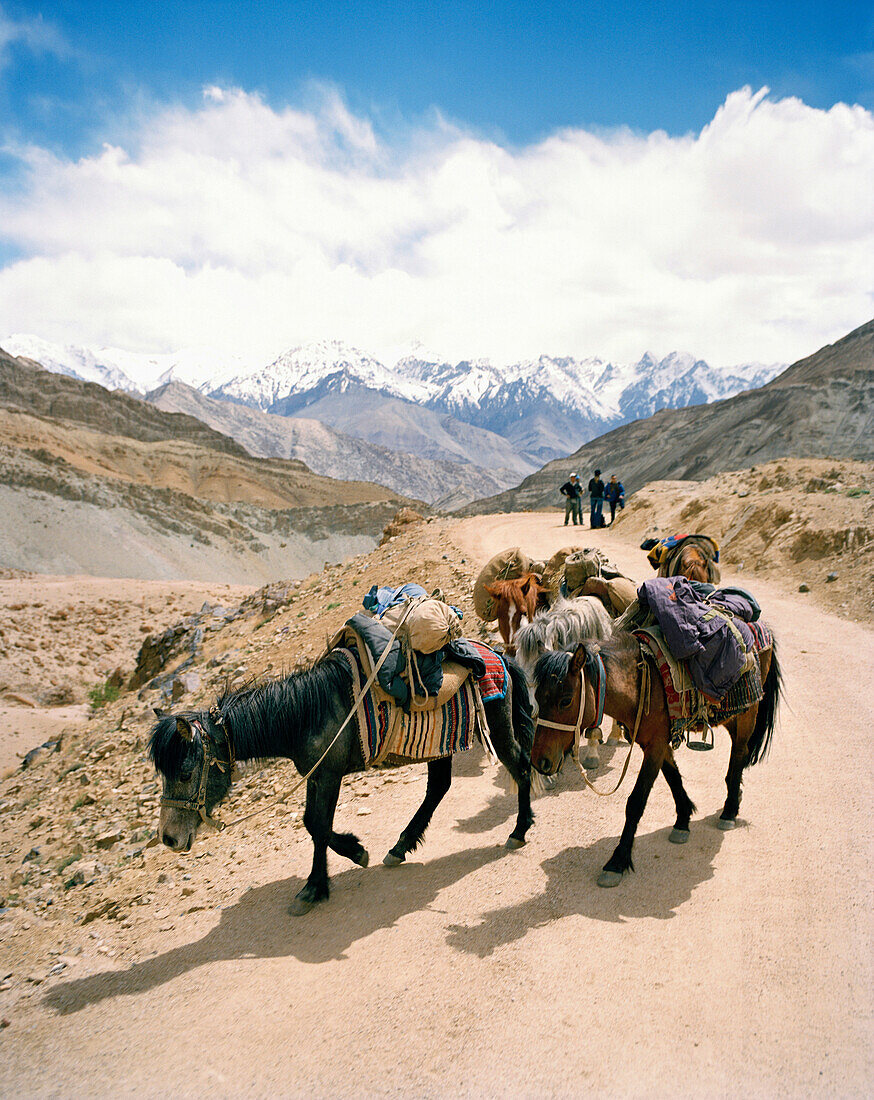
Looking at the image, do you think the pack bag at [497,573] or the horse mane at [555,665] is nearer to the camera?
the horse mane at [555,665]

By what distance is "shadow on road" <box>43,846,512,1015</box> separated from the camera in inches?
149

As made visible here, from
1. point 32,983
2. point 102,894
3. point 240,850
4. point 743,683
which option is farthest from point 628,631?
point 102,894

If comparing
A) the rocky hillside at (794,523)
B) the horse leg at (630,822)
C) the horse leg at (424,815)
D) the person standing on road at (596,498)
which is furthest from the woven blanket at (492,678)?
the person standing on road at (596,498)

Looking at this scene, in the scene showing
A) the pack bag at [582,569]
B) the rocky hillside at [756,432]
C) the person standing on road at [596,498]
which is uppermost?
the rocky hillside at [756,432]

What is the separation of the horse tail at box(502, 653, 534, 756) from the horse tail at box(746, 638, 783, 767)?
6.25ft

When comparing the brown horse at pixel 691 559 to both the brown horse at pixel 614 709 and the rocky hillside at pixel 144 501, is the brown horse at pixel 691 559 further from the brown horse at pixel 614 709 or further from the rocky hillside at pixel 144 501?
the rocky hillside at pixel 144 501

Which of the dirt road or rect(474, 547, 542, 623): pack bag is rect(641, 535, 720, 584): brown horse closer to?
rect(474, 547, 542, 623): pack bag

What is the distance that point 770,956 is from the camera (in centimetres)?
350

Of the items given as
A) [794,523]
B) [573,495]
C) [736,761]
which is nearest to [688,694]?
[736,761]

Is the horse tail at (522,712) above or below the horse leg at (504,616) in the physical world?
below

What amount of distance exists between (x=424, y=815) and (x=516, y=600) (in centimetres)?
293

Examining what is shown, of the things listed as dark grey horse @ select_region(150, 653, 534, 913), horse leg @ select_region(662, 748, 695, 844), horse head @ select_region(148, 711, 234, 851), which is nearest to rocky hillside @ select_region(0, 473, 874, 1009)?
dark grey horse @ select_region(150, 653, 534, 913)

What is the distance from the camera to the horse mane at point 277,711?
165 inches

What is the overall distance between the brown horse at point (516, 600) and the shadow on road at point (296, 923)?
9.07 ft
